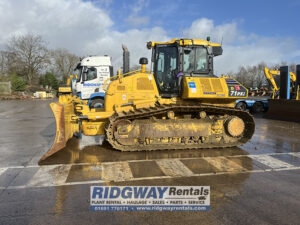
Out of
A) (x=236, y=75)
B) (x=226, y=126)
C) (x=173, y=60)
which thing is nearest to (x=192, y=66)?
(x=173, y=60)

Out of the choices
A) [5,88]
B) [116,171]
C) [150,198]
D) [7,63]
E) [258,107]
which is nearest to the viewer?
[150,198]

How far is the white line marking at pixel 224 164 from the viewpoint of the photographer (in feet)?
16.6

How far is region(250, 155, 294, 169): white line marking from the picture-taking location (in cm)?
529

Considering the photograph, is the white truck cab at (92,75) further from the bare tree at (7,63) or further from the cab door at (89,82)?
the bare tree at (7,63)

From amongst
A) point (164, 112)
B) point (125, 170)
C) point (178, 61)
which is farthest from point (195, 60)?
point (125, 170)

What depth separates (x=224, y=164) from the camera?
539 centimetres

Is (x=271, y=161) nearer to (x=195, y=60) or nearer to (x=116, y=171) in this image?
(x=195, y=60)

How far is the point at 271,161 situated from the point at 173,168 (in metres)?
2.41

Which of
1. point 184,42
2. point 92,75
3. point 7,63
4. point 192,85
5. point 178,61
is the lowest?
point 192,85

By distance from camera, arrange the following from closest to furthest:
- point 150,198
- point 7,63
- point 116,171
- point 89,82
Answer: point 150,198 < point 116,171 < point 89,82 < point 7,63

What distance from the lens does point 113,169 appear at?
507cm

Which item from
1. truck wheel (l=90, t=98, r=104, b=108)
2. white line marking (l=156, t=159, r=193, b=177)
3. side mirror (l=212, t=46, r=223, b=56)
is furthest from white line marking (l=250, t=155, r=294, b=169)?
truck wheel (l=90, t=98, r=104, b=108)

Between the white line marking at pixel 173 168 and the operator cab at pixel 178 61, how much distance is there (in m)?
2.16

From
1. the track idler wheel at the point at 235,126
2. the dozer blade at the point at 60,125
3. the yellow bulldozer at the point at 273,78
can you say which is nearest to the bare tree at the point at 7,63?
the yellow bulldozer at the point at 273,78
